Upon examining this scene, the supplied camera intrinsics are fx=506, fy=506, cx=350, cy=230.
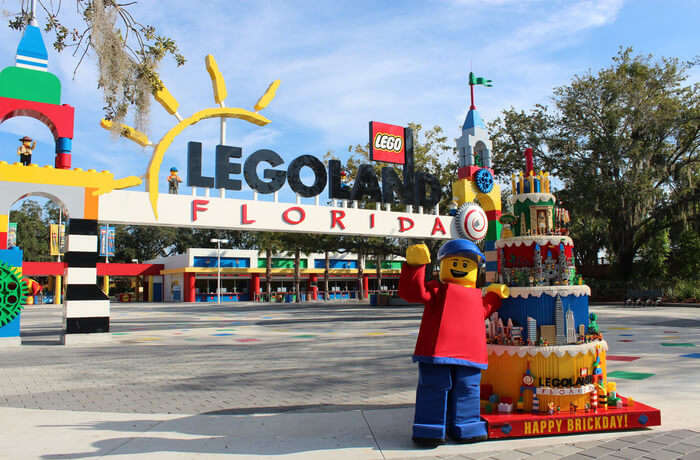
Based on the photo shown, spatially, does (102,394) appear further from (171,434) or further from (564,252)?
(564,252)

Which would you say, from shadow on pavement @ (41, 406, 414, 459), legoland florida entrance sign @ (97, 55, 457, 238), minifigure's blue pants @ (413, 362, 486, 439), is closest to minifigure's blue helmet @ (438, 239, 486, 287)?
minifigure's blue pants @ (413, 362, 486, 439)

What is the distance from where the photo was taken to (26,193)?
1327cm

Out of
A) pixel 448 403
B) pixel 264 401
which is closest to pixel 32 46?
pixel 264 401

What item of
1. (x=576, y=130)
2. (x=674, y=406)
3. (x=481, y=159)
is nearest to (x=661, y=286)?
(x=576, y=130)

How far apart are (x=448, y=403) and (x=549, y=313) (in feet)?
5.22

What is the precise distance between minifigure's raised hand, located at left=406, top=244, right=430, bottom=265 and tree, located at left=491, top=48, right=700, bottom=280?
27141mm

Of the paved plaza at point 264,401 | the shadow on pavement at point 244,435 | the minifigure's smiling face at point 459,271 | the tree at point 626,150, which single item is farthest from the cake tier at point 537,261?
the tree at point 626,150

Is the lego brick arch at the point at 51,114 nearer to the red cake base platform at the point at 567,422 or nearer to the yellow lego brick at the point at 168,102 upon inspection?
the yellow lego brick at the point at 168,102

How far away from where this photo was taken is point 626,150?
29562 mm

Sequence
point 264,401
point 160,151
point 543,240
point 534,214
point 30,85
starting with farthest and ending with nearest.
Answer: point 160,151 < point 30,85 < point 264,401 < point 534,214 < point 543,240

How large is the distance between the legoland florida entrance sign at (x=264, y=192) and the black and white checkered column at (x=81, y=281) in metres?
0.70

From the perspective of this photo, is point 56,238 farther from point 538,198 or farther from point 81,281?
point 538,198

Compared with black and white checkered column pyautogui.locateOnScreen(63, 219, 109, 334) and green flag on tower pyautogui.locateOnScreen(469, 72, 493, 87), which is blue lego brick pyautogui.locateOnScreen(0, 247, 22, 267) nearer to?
black and white checkered column pyautogui.locateOnScreen(63, 219, 109, 334)

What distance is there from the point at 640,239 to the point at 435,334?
3182 centimetres
